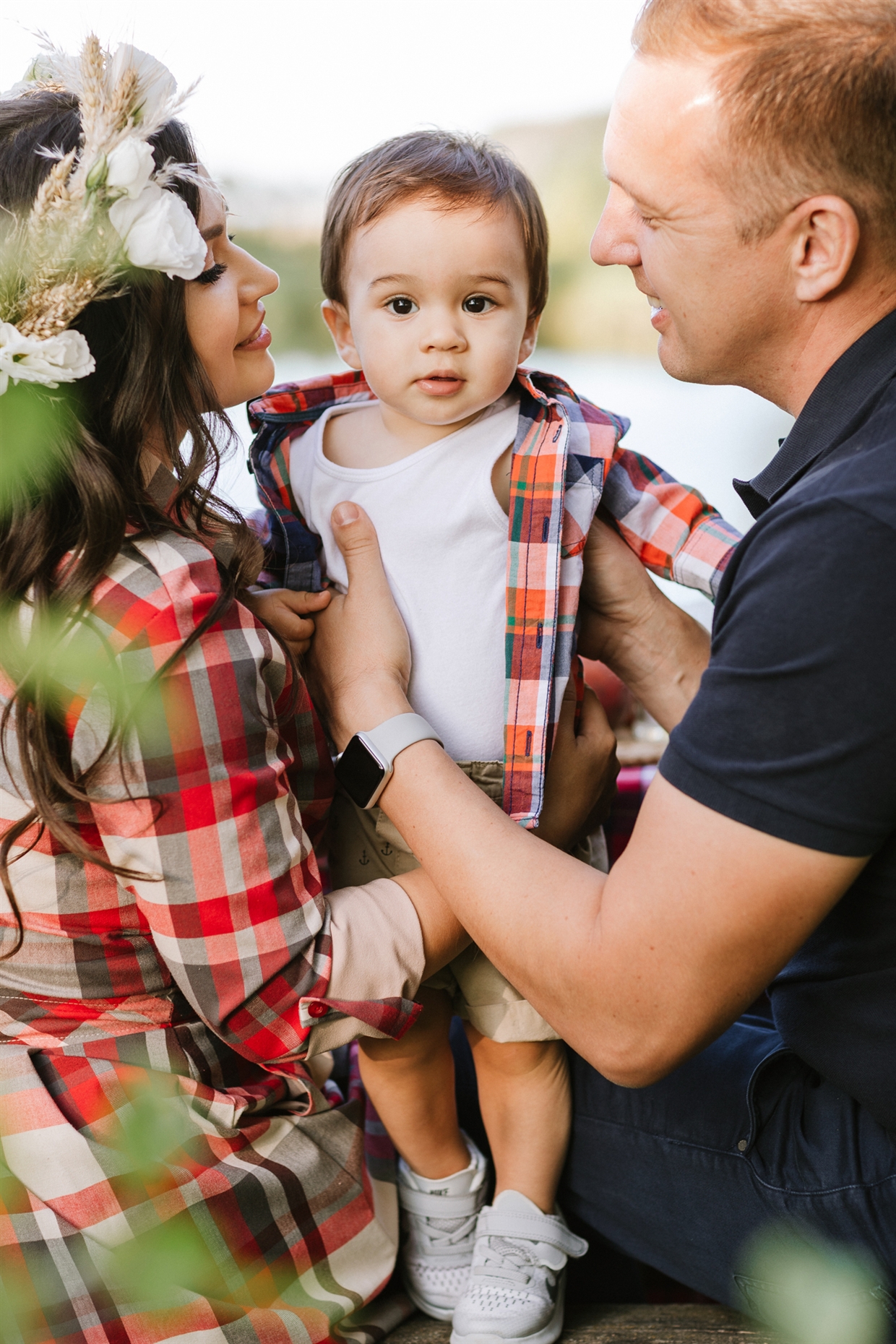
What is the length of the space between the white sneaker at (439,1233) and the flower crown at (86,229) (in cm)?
120

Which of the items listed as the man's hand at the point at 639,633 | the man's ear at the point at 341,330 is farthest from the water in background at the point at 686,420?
the man's ear at the point at 341,330

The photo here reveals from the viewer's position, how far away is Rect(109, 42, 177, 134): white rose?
1.10 metres

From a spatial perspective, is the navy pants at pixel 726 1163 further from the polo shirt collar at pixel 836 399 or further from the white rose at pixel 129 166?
the white rose at pixel 129 166

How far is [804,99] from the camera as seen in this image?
114 cm

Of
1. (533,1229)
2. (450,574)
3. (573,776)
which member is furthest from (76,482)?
(533,1229)

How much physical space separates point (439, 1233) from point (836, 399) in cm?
124

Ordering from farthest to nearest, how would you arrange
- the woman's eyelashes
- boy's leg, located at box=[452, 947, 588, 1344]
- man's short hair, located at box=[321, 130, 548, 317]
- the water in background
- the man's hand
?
the water in background < the man's hand < man's short hair, located at box=[321, 130, 548, 317] < boy's leg, located at box=[452, 947, 588, 1344] < the woman's eyelashes

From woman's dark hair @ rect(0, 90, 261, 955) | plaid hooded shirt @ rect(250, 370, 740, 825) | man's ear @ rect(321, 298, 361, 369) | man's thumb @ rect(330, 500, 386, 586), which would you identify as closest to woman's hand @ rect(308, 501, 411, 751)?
man's thumb @ rect(330, 500, 386, 586)

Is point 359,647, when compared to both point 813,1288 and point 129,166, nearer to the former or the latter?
point 129,166

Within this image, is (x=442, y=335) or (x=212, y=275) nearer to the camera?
(x=212, y=275)

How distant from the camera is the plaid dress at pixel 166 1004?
1127 mm

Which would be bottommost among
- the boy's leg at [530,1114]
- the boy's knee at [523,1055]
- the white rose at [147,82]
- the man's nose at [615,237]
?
the boy's leg at [530,1114]

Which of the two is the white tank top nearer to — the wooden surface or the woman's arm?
the woman's arm

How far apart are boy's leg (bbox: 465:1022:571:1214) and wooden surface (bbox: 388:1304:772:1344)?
15 cm
